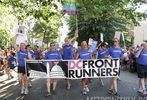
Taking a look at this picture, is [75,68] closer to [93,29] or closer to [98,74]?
[98,74]

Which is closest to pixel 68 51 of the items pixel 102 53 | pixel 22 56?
pixel 102 53

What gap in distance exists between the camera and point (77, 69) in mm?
13922

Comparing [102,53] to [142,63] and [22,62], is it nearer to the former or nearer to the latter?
[142,63]

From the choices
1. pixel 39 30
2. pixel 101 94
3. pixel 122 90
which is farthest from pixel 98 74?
pixel 39 30

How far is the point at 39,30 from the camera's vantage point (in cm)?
6962

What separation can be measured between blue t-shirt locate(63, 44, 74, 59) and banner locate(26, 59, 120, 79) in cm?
158

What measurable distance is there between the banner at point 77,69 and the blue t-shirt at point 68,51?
5.17 feet

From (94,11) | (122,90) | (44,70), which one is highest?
(94,11)

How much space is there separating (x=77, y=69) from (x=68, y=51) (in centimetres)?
182

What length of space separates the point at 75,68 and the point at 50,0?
587 cm

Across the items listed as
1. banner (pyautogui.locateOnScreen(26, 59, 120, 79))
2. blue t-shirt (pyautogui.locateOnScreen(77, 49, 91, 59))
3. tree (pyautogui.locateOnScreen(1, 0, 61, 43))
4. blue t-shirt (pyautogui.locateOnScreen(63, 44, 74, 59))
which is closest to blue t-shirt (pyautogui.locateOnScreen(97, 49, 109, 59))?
blue t-shirt (pyautogui.locateOnScreen(63, 44, 74, 59))

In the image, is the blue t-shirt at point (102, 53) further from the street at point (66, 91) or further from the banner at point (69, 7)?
the banner at point (69, 7)

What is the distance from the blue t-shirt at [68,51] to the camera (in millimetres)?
15594

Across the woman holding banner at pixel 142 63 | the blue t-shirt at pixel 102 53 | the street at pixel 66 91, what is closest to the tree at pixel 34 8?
the street at pixel 66 91
